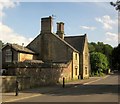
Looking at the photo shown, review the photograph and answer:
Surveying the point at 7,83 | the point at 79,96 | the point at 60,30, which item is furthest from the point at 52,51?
the point at 79,96

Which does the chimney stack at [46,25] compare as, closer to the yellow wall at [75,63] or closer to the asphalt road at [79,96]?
the yellow wall at [75,63]

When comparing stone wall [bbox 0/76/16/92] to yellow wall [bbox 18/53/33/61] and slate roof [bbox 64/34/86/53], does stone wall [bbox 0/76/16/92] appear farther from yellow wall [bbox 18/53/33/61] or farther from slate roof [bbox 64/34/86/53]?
slate roof [bbox 64/34/86/53]

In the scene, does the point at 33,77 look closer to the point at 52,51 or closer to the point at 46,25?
the point at 52,51

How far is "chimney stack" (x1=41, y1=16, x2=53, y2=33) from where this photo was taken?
55.7 meters

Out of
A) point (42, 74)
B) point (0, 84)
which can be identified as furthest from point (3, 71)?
point (0, 84)

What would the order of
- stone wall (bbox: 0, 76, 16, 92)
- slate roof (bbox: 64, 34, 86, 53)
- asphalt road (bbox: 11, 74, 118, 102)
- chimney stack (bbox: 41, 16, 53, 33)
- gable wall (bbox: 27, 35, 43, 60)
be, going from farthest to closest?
slate roof (bbox: 64, 34, 86, 53)
gable wall (bbox: 27, 35, 43, 60)
chimney stack (bbox: 41, 16, 53, 33)
stone wall (bbox: 0, 76, 16, 92)
asphalt road (bbox: 11, 74, 118, 102)

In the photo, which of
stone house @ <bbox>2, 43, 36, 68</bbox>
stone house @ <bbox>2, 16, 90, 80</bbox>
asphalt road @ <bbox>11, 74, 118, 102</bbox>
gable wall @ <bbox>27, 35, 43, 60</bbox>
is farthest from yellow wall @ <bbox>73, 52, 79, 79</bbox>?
asphalt road @ <bbox>11, 74, 118, 102</bbox>

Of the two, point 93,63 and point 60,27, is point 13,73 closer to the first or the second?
point 60,27

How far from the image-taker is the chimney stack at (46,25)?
2191 inches

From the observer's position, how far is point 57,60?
55.5 meters

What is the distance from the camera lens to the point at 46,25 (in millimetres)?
56031

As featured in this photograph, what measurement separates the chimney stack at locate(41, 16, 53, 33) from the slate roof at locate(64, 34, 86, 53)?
6837mm

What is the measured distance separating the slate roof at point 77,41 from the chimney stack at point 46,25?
6.84m

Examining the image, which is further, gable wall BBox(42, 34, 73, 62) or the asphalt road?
gable wall BBox(42, 34, 73, 62)
